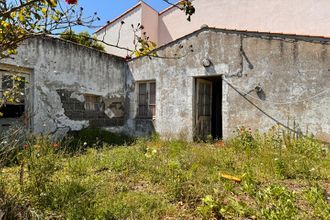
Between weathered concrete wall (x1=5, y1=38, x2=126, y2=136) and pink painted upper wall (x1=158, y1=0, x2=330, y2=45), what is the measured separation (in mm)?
5248

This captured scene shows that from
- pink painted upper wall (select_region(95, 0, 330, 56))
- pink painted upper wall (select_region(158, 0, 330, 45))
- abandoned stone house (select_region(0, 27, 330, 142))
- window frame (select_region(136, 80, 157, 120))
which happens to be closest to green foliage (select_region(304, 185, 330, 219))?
abandoned stone house (select_region(0, 27, 330, 142))

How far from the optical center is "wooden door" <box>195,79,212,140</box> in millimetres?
8789

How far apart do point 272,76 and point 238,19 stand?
6069 millimetres

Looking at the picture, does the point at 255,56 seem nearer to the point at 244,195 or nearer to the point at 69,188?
the point at 244,195

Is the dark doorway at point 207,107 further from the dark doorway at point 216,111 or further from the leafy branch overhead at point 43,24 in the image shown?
Result: the leafy branch overhead at point 43,24

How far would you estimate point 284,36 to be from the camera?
7086 millimetres

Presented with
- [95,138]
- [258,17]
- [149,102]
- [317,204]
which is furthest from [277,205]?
[258,17]

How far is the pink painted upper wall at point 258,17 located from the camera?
1080 cm

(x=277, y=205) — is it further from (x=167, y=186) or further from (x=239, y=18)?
(x=239, y=18)

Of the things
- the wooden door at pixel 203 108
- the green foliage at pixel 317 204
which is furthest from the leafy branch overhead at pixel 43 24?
the wooden door at pixel 203 108

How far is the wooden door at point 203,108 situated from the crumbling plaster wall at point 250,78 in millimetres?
326

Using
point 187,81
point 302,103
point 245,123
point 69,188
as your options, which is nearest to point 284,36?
point 302,103

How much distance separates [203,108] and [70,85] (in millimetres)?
4284

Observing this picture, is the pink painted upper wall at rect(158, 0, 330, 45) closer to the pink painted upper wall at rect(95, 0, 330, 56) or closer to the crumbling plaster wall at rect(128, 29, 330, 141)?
the pink painted upper wall at rect(95, 0, 330, 56)
